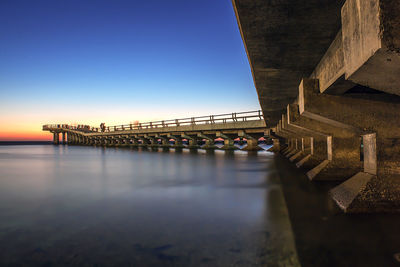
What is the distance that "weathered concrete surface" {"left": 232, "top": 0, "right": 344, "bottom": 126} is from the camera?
3023 millimetres

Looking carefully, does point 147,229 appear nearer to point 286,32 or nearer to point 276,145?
point 286,32

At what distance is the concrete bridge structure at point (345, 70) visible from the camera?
2182 mm

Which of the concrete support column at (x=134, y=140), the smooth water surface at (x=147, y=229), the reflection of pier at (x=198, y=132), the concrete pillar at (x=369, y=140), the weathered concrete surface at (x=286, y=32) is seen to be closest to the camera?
the smooth water surface at (x=147, y=229)

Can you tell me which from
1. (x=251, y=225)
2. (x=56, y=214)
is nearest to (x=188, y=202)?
(x=251, y=225)

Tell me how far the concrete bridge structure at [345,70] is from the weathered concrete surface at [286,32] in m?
0.01

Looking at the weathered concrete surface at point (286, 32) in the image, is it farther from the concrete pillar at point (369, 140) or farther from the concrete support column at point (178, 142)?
the concrete support column at point (178, 142)

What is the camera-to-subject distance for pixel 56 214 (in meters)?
4.63

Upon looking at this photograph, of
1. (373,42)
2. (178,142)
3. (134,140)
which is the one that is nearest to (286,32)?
(373,42)

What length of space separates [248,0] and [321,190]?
5.27 meters

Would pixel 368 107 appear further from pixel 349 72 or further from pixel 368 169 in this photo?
pixel 349 72

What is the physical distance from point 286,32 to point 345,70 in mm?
1344

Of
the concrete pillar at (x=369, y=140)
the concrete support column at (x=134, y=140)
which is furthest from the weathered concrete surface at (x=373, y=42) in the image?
the concrete support column at (x=134, y=140)

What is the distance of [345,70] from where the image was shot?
9.43 feet

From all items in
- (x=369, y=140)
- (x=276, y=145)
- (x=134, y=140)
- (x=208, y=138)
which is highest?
(x=369, y=140)
